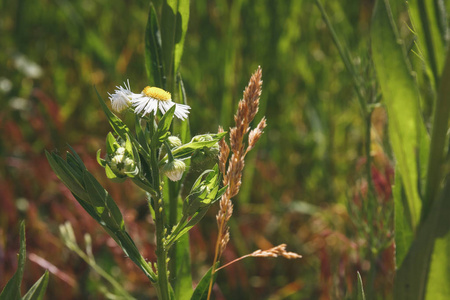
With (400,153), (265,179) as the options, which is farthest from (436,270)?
(265,179)

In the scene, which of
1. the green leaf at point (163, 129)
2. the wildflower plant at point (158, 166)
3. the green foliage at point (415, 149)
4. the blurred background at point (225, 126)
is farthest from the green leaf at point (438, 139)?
the blurred background at point (225, 126)

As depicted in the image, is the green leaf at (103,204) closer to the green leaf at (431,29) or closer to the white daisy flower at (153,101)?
the white daisy flower at (153,101)

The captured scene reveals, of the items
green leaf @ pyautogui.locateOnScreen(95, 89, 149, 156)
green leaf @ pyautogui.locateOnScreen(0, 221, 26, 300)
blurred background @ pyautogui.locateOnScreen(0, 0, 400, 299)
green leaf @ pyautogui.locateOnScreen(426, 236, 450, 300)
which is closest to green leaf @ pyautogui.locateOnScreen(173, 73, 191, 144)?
green leaf @ pyautogui.locateOnScreen(95, 89, 149, 156)

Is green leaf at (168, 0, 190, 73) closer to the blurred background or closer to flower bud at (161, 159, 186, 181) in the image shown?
flower bud at (161, 159, 186, 181)

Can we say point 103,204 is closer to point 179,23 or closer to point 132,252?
point 132,252

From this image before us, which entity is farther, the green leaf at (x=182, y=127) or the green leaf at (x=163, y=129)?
the green leaf at (x=182, y=127)

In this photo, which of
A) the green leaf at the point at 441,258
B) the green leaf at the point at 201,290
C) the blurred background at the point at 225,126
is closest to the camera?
the green leaf at the point at 441,258

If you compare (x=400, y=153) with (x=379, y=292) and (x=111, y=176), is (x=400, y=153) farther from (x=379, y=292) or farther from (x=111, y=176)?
(x=379, y=292)
